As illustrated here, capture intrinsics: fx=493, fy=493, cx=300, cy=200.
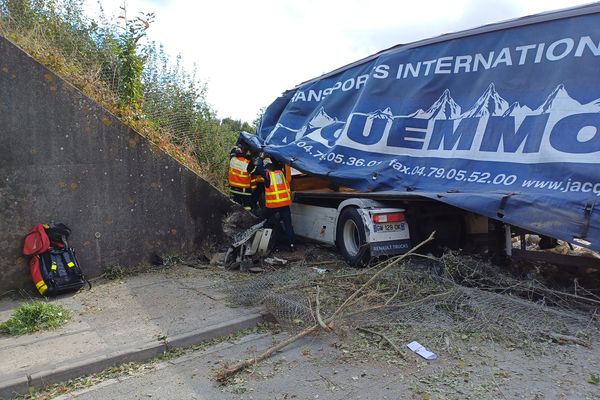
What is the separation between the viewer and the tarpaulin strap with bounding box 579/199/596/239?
4305mm

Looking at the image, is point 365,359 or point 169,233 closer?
point 365,359

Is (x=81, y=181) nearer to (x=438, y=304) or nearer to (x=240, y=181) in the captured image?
(x=240, y=181)

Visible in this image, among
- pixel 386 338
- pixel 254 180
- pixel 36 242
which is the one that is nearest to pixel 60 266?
pixel 36 242

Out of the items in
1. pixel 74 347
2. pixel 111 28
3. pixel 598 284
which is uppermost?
pixel 111 28


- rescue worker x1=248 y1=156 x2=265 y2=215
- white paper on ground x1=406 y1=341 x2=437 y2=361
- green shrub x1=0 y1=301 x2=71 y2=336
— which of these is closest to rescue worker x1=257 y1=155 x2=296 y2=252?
rescue worker x1=248 y1=156 x2=265 y2=215

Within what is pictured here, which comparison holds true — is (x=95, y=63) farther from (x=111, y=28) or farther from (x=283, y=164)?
(x=283, y=164)

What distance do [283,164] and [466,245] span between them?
10.3ft

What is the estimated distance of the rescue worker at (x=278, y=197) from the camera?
300 inches

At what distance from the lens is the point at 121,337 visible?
14.9 feet

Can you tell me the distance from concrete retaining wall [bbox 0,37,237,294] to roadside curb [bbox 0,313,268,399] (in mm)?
2420

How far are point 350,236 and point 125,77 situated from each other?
14.1 feet

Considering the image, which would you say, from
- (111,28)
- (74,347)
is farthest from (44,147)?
(111,28)

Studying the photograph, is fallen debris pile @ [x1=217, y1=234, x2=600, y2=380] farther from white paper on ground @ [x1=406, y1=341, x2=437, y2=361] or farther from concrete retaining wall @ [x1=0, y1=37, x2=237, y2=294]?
concrete retaining wall @ [x1=0, y1=37, x2=237, y2=294]

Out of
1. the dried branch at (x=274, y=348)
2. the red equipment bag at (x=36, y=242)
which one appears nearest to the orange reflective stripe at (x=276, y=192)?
the dried branch at (x=274, y=348)
